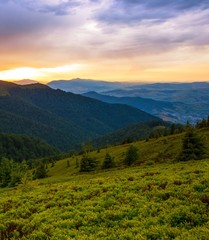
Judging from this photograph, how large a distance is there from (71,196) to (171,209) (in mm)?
10978

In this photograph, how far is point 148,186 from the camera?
25.9m

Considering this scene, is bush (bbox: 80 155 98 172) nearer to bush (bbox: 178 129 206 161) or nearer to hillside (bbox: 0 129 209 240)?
bush (bbox: 178 129 206 161)

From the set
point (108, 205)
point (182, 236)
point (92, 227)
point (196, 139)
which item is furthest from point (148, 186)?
point (196, 139)

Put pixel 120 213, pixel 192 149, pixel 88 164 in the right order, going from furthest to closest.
→ pixel 88 164
pixel 192 149
pixel 120 213

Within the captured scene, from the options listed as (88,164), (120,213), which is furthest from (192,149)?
(120,213)

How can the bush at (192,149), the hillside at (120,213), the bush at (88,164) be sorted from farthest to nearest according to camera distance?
the bush at (88,164) < the bush at (192,149) < the hillside at (120,213)

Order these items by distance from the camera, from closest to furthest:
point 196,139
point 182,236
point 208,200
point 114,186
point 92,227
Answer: point 182,236
point 92,227
point 208,200
point 114,186
point 196,139

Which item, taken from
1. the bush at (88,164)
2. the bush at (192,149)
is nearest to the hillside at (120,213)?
the bush at (192,149)

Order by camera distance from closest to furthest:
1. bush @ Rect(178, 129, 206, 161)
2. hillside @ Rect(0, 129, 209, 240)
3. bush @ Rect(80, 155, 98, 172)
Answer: hillside @ Rect(0, 129, 209, 240), bush @ Rect(178, 129, 206, 161), bush @ Rect(80, 155, 98, 172)

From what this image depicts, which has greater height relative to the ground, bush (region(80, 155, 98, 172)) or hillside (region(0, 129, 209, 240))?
hillside (region(0, 129, 209, 240))

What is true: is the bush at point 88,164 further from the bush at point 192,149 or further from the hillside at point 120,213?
the hillside at point 120,213

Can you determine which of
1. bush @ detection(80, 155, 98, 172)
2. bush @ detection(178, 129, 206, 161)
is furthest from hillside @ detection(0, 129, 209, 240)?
bush @ detection(80, 155, 98, 172)

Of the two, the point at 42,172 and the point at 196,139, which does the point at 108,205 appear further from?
the point at 42,172

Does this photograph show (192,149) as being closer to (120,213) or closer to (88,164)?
(88,164)
